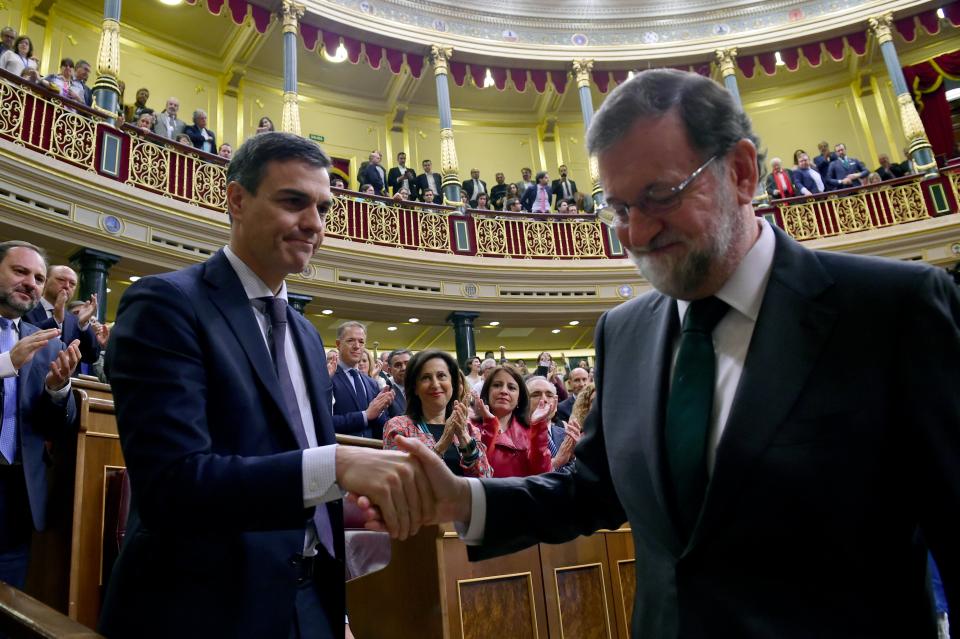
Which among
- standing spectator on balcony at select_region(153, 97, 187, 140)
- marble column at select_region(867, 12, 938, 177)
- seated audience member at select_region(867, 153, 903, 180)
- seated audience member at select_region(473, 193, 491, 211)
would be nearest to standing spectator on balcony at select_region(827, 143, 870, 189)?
seated audience member at select_region(867, 153, 903, 180)

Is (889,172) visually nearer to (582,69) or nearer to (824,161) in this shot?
(824,161)

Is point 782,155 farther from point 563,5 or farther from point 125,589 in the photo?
point 125,589

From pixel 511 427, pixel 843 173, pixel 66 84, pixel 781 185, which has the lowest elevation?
pixel 511 427

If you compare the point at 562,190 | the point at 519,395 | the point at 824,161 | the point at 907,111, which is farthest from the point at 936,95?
the point at 519,395

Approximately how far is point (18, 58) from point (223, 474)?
7794mm

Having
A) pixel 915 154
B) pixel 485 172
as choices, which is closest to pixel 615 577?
pixel 915 154

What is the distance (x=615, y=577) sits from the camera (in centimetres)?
318

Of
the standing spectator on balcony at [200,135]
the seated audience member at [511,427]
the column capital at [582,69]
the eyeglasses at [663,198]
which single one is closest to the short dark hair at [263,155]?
the eyeglasses at [663,198]

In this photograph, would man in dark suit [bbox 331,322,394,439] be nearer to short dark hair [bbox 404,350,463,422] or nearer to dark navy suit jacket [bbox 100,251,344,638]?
short dark hair [bbox 404,350,463,422]

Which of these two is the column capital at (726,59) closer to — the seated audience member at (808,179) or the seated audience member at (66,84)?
the seated audience member at (808,179)

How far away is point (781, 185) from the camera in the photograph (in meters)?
10.8

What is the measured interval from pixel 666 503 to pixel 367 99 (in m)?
12.3

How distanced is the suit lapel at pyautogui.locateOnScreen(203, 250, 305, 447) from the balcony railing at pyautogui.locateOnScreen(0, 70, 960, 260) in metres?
6.19

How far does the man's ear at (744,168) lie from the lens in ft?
3.88
